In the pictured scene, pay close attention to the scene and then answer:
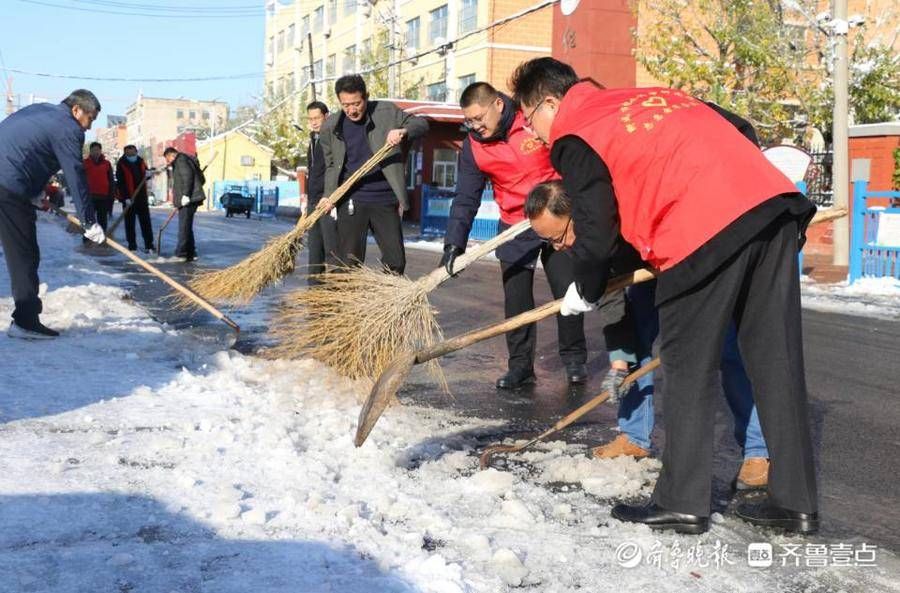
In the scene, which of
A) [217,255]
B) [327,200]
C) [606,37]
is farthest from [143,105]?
[327,200]

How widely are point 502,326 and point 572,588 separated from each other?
117 cm

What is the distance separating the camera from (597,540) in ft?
10.5

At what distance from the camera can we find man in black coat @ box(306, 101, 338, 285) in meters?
7.19

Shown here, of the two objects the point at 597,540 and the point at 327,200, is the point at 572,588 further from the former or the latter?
the point at 327,200

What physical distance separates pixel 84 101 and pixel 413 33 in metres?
39.5

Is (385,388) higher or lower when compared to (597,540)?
higher

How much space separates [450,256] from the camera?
5.40m

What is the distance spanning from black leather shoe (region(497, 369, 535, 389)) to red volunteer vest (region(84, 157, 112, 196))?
12534 millimetres

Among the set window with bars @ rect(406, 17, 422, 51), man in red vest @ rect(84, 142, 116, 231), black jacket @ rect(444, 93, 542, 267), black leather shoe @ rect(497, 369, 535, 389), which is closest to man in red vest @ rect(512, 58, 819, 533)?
black jacket @ rect(444, 93, 542, 267)

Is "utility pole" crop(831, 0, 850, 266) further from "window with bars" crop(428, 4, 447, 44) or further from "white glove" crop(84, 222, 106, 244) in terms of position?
"window with bars" crop(428, 4, 447, 44)

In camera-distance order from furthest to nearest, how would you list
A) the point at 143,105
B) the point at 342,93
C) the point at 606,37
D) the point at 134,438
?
the point at 143,105 < the point at 606,37 < the point at 342,93 < the point at 134,438

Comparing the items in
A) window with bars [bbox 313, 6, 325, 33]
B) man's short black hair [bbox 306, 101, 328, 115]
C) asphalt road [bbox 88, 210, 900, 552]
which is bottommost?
asphalt road [bbox 88, 210, 900, 552]

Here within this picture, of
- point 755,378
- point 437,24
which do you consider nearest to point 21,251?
point 755,378

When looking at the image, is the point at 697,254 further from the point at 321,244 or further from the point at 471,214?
the point at 321,244
